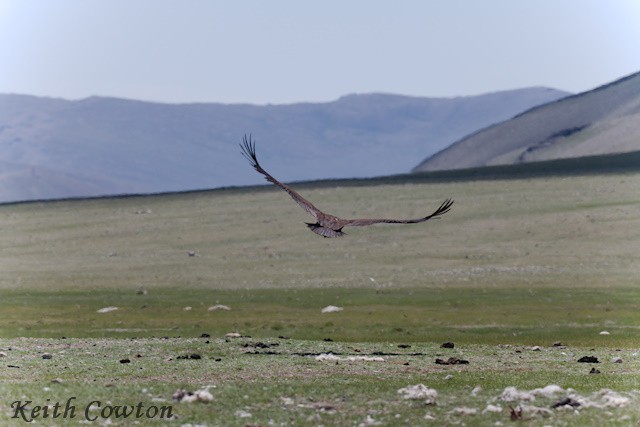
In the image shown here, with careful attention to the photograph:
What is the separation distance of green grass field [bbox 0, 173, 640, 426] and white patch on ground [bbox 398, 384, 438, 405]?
0.67 ft

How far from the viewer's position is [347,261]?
6625 cm

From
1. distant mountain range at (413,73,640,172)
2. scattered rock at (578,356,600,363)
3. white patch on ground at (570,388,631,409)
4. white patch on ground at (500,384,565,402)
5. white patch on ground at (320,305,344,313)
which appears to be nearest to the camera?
white patch on ground at (570,388,631,409)

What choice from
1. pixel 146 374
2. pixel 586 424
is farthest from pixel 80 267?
pixel 586 424

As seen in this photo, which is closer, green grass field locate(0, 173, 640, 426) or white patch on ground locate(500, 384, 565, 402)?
white patch on ground locate(500, 384, 565, 402)

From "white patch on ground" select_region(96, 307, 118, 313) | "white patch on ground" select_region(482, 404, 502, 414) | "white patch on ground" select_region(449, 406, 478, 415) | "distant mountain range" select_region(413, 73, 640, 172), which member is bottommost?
"white patch on ground" select_region(96, 307, 118, 313)

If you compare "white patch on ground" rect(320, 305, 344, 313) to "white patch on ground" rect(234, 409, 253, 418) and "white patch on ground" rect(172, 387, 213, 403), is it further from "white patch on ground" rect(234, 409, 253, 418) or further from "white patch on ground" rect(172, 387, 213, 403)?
"white patch on ground" rect(234, 409, 253, 418)

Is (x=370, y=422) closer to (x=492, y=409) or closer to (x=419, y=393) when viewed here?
(x=492, y=409)

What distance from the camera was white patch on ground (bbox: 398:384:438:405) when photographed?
1917 centimetres

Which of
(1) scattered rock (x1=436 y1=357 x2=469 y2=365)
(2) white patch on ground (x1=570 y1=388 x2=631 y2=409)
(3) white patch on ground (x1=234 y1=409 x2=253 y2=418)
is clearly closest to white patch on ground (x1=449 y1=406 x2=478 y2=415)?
(2) white patch on ground (x1=570 y1=388 x2=631 y2=409)

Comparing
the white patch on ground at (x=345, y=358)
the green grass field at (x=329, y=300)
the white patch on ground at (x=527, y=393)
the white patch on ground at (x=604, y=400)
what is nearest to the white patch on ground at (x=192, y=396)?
the green grass field at (x=329, y=300)

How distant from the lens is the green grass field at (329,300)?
1975 cm

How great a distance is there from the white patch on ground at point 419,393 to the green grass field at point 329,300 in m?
0.20

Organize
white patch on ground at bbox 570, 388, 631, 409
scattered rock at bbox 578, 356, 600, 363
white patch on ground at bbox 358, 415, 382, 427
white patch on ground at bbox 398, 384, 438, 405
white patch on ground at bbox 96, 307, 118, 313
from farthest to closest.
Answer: white patch on ground at bbox 96, 307, 118, 313
scattered rock at bbox 578, 356, 600, 363
white patch on ground at bbox 398, 384, 438, 405
white patch on ground at bbox 570, 388, 631, 409
white patch on ground at bbox 358, 415, 382, 427

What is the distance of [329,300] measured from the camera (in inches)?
1908
